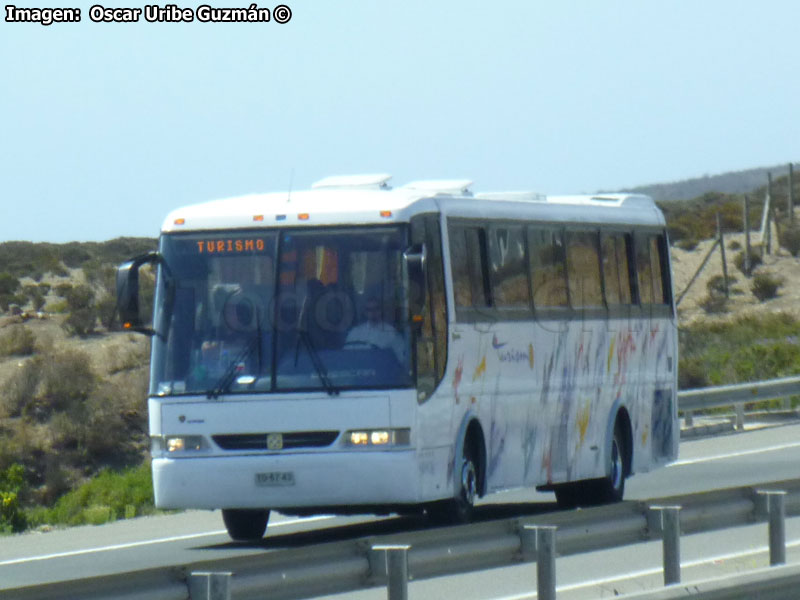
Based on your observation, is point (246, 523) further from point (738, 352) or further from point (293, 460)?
Answer: point (738, 352)

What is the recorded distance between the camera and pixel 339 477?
13531mm

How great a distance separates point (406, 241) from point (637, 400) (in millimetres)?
5236

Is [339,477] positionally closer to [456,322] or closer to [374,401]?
[374,401]

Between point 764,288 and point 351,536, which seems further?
point 764,288

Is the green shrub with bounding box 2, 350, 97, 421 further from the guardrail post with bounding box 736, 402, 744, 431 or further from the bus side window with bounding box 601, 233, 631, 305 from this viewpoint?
the bus side window with bounding box 601, 233, 631, 305

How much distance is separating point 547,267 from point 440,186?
1.52 meters

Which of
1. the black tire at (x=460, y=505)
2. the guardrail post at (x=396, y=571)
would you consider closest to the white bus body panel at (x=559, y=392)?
the black tire at (x=460, y=505)

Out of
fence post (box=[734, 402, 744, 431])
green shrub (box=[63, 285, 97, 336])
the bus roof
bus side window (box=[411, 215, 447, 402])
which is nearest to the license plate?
bus side window (box=[411, 215, 447, 402])

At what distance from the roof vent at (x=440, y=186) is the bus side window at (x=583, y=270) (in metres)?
1.66

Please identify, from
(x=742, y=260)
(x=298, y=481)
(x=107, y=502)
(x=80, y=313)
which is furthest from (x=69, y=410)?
(x=742, y=260)

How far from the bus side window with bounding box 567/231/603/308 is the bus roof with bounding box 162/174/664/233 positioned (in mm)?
529

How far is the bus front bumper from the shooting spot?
1353cm

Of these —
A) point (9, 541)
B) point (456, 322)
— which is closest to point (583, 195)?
point (456, 322)

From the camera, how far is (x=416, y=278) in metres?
13.2
